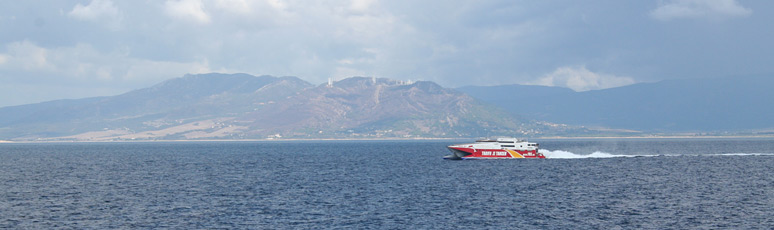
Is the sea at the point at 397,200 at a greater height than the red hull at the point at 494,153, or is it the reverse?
the red hull at the point at 494,153

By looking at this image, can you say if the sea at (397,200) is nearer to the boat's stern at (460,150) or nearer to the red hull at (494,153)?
the red hull at (494,153)

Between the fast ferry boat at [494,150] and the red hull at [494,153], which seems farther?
the fast ferry boat at [494,150]

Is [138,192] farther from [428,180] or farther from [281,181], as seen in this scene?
[428,180]

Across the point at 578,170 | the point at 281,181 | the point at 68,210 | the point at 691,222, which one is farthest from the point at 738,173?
the point at 68,210

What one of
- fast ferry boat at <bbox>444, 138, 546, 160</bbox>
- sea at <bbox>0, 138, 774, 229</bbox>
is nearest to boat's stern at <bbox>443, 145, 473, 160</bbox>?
fast ferry boat at <bbox>444, 138, 546, 160</bbox>

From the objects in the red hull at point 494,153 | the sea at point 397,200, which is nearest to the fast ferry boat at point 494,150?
the red hull at point 494,153

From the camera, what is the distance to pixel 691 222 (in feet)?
236

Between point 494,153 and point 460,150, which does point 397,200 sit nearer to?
point 460,150

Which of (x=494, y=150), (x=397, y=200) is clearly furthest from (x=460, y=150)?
(x=397, y=200)

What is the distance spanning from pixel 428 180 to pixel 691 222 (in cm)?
→ 5470

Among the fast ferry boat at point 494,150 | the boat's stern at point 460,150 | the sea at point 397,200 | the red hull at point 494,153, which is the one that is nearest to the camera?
the sea at point 397,200

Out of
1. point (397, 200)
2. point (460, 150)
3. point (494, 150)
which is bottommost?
point (397, 200)

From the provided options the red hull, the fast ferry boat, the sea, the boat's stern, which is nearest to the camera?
the sea

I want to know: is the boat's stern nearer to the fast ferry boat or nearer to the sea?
the fast ferry boat
